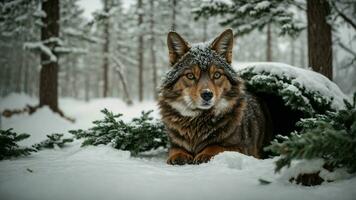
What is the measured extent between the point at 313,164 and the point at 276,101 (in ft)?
12.8

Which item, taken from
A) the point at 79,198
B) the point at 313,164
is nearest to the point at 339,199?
the point at 313,164

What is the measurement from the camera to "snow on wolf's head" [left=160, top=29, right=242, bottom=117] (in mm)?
4613

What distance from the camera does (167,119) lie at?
5.07 m

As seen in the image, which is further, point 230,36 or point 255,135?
point 255,135

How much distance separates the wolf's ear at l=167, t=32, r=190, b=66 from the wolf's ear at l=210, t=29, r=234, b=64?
466 millimetres

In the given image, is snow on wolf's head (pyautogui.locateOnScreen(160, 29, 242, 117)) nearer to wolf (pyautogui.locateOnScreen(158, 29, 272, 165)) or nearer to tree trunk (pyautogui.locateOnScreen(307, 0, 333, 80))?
wolf (pyautogui.locateOnScreen(158, 29, 272, 165))

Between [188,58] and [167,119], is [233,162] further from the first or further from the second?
[188,58]

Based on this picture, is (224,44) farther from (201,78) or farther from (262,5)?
(262,5)

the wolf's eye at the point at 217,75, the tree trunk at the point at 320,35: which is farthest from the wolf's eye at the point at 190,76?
the tree trunk at the point at 320,35

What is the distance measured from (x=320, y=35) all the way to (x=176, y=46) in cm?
401

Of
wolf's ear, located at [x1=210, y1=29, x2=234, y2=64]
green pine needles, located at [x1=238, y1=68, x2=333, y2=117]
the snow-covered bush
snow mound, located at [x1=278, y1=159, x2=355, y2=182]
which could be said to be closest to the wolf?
wolf's ear, located at [x1=210, y1=29, x2=234, y2=64]

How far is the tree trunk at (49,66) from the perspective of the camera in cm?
1430

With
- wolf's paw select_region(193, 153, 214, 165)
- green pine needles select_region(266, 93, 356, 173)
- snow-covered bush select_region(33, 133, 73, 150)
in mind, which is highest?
green pine needles select_region(266, 93, 356, 173)

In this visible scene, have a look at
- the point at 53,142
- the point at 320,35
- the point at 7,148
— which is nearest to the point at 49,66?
the point at 53,142
